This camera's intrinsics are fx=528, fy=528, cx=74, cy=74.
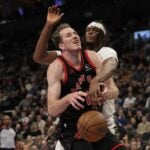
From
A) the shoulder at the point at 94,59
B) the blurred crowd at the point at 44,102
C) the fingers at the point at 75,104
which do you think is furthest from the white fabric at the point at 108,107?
the blurred crowd at the point at 44,102

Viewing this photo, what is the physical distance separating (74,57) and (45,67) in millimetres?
16270

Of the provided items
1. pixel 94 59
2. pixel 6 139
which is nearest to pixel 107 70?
pixel 94 59

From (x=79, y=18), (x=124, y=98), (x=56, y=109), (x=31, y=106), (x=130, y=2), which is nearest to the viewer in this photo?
(x=56, y=109)

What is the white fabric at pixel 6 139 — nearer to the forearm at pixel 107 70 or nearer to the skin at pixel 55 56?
the skin at pixel 55 56

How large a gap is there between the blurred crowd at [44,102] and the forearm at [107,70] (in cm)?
358

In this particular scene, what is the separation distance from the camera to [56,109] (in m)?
4.74

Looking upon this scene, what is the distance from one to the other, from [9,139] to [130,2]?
11383 mm

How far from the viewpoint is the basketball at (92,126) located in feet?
15.4

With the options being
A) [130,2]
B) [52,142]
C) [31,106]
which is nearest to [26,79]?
[31,106]

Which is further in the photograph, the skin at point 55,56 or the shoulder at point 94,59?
the shoulder at point 94,59

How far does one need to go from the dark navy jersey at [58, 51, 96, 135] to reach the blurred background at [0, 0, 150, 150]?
3.83m

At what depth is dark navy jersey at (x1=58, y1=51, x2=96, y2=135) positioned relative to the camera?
491 centimetres

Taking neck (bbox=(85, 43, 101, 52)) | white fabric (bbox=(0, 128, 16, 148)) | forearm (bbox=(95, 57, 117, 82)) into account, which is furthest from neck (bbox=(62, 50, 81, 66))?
white fabric (bbox=(0, 128, 16, 148))

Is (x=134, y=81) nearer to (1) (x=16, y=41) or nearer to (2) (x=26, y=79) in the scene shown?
(2) (x=26, y=79)
